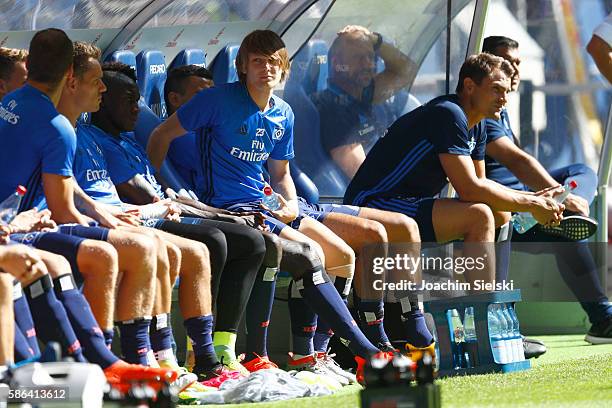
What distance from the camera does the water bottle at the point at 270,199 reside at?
285 inches

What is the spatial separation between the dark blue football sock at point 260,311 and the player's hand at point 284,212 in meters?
0.47

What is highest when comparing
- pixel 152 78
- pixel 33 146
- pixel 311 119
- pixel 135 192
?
pixel 152 78

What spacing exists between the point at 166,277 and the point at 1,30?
113 inches

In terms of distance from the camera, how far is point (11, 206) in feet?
18.2

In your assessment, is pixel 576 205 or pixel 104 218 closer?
pixel 104 218

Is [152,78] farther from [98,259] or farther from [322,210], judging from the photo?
[98,259]

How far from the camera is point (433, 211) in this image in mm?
7824

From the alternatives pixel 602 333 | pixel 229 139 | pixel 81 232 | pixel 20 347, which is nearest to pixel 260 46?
pixel 229 139

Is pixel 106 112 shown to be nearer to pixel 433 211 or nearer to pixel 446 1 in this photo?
pixel 433 211

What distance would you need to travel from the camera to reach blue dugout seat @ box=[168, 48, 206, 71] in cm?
869

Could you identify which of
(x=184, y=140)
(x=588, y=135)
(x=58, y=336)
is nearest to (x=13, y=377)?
(x=58, y=336)

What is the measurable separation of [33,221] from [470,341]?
256 centimetres

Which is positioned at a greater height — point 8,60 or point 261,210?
point 8,60

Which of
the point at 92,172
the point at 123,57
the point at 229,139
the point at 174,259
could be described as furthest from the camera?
the point at 123,57
